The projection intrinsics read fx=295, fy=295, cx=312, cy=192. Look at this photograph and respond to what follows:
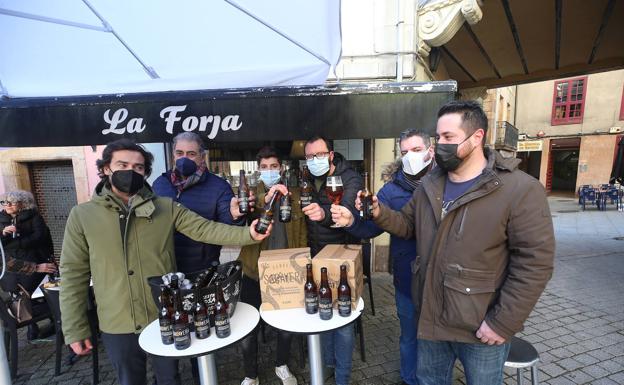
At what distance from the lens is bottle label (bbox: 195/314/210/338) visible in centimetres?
178

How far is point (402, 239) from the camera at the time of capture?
2471mm

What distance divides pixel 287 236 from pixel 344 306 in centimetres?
93

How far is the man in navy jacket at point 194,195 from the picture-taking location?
2.66 meters

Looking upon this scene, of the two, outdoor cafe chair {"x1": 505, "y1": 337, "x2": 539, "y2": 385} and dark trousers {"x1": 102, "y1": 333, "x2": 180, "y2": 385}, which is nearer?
outdoor cafe chair {"x1": 505, "y1": 337, "x2": 539, "y2": 385}

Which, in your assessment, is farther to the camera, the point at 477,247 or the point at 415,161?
the point at 415,161

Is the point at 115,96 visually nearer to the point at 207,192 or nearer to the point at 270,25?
the point at 207,192

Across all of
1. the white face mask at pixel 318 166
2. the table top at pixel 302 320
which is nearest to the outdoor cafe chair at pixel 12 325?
the table top at pixel 302 320

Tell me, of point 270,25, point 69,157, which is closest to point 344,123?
point 270,25

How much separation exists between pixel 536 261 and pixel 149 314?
2.44 m

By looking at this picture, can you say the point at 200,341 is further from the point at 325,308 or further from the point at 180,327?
the point at 325,308

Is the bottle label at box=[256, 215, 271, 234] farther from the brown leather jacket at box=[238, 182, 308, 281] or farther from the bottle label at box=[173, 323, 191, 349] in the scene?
the bottle label at box=[173, 323, 191, 349]

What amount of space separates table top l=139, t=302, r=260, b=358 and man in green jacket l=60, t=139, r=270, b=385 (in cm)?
27

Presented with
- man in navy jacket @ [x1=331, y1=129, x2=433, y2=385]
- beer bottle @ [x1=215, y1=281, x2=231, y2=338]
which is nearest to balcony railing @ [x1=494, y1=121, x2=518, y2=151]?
man in navy jacket @ [x1=331, y1=129, x2=433, y2=385]

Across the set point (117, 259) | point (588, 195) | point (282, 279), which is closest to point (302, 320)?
point (282, 279)
